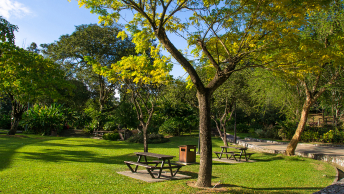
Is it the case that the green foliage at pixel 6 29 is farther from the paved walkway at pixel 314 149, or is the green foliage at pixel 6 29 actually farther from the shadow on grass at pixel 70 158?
the paved walkway at pixel 314 149

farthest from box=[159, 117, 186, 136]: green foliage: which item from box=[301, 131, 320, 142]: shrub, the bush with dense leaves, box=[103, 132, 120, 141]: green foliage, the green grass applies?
the green grass

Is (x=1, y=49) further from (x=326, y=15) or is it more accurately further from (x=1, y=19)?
(x=326, y=15)

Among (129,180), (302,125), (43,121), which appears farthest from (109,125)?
(129,180)

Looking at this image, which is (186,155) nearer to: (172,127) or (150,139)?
(150,139)

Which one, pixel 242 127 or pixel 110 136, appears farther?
pixel 242 127

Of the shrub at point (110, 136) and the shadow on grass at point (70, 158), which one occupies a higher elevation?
the shrub at point (110, 136)

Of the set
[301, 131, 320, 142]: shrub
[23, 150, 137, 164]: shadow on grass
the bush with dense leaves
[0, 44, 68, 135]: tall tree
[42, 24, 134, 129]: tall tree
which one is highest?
[42, 24, 134, 129]: tall tree

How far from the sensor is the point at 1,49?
1569cm

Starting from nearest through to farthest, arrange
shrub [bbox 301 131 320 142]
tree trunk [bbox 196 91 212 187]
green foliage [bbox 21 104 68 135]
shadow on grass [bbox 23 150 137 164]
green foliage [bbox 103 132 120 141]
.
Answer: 1. tree trunk [bbox 196 91 212 187]
2. shadow on grass [bbox 23 150 137 164]
3. shrub [bbox 301 131 320 142]
4. green foliage [bbox 103 132 120 141]
5. green foliage [bbox 21 104 68 135]

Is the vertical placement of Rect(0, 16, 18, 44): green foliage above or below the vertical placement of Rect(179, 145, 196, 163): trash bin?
above

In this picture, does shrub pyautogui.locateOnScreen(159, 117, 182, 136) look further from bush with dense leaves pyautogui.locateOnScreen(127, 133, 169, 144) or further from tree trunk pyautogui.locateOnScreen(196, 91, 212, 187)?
tree trunk pyautogui.locateOnScreen(196, 91, 212, 187)

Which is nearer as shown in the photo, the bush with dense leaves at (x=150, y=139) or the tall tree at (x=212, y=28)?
the tall tree at (x=212, y=28)

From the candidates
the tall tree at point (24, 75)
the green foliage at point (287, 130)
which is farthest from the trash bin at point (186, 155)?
the green foliage at point (287, 130)

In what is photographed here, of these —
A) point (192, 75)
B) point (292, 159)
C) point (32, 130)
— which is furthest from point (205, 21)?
point (32, 130)
